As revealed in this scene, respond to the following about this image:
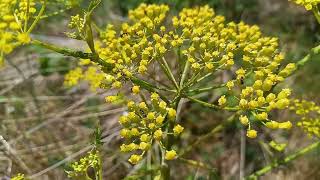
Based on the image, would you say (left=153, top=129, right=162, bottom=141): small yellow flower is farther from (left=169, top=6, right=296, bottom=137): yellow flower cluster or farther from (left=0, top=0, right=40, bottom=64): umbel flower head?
(left=0, top=0, right=40, bottom=64): umbel flower head

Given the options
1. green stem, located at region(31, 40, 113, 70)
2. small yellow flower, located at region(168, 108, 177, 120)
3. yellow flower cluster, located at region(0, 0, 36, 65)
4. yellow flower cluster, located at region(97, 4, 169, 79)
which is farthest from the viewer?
yellow flower cluster, located at region(97, 4, 169, 79)

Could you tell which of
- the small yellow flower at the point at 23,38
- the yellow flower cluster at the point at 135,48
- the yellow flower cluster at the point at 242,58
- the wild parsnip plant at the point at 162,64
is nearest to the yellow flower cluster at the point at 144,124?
the wild parsnip plant at the point at 162,64

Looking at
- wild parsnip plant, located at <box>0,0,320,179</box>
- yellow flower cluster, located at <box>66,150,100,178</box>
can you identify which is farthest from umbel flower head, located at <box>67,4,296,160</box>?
yellow flower cluster, located at <box>66,150,100,178</box>

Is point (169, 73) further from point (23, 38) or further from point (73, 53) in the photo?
point (23, 38)

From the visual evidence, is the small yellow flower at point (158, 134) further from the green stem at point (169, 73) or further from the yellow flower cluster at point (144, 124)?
the green stem at point (169, 73)

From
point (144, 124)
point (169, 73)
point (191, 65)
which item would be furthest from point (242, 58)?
point (144, 124)

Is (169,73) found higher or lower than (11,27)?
lower

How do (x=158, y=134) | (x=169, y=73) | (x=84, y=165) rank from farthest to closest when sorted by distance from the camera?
(x=169, y=73)
(x=84, y=165)
(x=158, y=134)

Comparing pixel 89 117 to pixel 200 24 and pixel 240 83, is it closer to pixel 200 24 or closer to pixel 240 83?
pixel 200 24

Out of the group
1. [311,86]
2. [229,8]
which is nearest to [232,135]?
[311,86]

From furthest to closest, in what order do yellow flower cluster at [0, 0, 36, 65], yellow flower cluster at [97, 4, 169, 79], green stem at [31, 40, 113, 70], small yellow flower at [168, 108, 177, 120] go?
1. yellow flower cluster at [97, 4, 169, 79]
2. small yellow flower at [168, 108, 177, 120]
3. green stem at [31, 40, 113, 70]
4. yellow flower cluster at [0, 0, 36, 65]
